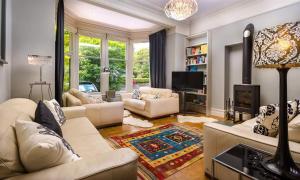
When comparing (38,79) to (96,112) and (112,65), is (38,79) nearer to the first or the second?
(96,112)

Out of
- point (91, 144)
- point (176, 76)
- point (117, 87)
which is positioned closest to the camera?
Result: point (91, 144)

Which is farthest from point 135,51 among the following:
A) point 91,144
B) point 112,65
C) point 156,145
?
point 91,144

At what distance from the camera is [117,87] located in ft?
19.4

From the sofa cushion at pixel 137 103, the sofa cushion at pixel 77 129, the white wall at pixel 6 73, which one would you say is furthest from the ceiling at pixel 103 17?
the sofa cushion at pixel 77 129

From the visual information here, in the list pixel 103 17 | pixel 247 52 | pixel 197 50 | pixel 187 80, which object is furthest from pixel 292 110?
pixel 103 17

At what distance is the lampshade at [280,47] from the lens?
0.86m

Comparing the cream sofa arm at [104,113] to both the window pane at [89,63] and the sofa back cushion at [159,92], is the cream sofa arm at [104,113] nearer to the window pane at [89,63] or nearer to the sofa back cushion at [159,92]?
A: the sofa back cushion at [159,92]

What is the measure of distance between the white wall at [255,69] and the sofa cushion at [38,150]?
13.3 ft

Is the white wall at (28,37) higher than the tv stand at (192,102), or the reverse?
the white wall at (28,37)

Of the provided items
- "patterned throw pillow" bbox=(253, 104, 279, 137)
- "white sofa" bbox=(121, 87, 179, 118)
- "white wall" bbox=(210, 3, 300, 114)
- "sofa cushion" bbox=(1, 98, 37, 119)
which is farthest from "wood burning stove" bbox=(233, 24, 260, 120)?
"sofa cushion" bbox=(1, 98, 37, 119)

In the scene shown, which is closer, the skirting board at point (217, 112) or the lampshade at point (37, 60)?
the lampshade at point (37, 60)

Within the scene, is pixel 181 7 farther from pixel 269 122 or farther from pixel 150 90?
pixel 150 90

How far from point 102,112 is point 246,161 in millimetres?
2734

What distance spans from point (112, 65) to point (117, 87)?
2.69ft
